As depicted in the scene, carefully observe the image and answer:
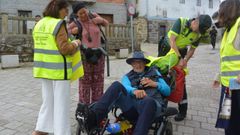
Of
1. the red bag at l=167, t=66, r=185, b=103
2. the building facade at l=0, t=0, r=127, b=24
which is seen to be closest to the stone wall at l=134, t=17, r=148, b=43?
the building facade at l=0, t=0, r=127, b=24

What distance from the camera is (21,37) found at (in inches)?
Result: 431

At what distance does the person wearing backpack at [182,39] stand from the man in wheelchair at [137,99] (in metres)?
0.25

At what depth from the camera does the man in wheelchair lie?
3.03 meters

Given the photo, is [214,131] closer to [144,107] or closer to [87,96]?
[144,107]

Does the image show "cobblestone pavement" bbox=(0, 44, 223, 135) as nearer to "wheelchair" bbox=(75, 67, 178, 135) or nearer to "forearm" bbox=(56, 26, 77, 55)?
"wheelchair" bbox=(75, 67, 178, 135)

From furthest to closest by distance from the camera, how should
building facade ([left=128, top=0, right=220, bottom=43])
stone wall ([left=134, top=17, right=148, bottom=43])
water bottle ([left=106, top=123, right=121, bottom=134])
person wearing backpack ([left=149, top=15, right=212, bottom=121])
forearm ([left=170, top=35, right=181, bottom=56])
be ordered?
1. building facade ([left=128, top=0, right=220, bottom=43])
2. stone wall ([left=134, top=17, right=148, bottom=43])
3. forearm ([left=170, top=35, right=181, bottom=56])
4. person wearing backpack ([left=149, top=15, right=212, bottom=121])
5. water bottle ([left=106, top=123, right=121, bottom=134])

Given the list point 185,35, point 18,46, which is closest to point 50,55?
point 185,35

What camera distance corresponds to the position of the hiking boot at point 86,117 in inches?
119

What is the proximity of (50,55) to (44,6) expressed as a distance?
16.5 metres

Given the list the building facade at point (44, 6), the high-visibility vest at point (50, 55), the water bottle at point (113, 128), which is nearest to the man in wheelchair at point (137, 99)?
the water bottle at point (113, 128)

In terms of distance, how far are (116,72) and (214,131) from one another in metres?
5.52

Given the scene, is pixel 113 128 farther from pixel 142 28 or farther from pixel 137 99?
pixel 142 28

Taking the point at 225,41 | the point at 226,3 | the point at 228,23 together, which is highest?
the point at 226,3

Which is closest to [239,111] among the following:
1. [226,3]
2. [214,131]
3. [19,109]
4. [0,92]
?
[226,3]
